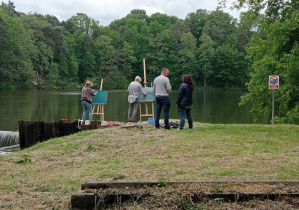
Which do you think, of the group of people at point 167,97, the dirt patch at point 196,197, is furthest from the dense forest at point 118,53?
the dirt patch at point 196,197

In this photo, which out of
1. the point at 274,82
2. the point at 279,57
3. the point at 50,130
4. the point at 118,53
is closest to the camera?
the point at 50,130

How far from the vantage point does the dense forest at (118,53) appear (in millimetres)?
73812

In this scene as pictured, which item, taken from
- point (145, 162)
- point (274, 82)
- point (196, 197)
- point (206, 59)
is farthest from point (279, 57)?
point (206, 59)

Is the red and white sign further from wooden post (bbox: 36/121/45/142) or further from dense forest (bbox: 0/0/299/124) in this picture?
dense forest (bbox: 0/0/299/124)

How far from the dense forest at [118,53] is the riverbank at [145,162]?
59.5 meters

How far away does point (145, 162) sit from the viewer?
6703mm

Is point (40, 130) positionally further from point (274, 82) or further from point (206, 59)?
point (206, 59)

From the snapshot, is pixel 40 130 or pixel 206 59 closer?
pixel 40 130

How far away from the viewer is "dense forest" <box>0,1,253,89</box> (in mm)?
73812

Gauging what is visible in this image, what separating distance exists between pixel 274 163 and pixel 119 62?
8697 cm

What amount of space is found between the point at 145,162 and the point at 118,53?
8655 centimetres

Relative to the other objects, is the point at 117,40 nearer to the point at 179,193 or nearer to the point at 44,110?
the point at 44,110

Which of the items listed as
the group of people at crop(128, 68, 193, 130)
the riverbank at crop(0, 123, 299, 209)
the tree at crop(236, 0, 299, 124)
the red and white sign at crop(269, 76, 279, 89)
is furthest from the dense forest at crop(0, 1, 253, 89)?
the riverbank at crop(0, 123, 299, 209)

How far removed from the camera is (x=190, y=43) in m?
91.2
